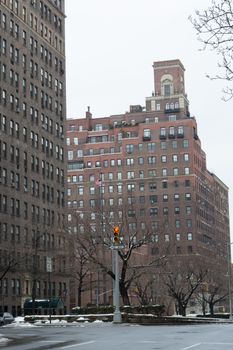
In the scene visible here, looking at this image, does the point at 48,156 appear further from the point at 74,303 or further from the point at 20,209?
the point at 74,303

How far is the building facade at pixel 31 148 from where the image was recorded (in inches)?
3346

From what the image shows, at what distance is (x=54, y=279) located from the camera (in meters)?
95.1

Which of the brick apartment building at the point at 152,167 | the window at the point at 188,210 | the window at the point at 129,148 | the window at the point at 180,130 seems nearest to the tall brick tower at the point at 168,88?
the brick apartment building at the point at 152,167

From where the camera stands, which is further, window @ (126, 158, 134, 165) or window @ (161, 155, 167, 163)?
window @ (126, 158, 134, 165)

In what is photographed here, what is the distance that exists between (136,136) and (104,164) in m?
10.6

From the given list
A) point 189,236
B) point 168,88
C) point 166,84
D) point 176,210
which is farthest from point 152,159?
point 166,84

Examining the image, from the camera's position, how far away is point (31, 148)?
9400 cm

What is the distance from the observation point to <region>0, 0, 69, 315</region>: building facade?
85000 mm

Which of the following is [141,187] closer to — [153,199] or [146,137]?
[153,199]

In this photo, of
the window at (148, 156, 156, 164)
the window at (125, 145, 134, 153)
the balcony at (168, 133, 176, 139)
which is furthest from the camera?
the window at (125, 145, 134, 153)

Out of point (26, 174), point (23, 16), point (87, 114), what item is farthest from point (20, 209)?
point (87, 114)

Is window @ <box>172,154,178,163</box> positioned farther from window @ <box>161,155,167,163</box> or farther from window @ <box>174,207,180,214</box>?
window @ <box>174,207,180,214</box>

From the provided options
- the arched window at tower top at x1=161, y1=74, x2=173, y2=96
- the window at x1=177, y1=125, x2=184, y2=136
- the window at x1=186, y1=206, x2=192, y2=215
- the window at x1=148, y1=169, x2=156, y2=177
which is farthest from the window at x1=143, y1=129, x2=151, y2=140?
the window at x1=186, y1=206, x2=192, y2=215

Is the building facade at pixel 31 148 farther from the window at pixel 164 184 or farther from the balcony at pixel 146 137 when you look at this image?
the window at pixel 164 184
